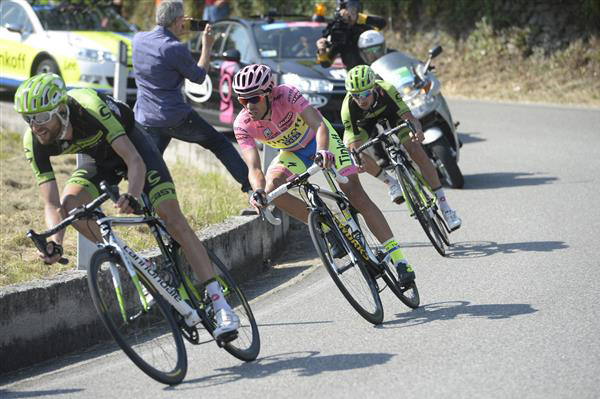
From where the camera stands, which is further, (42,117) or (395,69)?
(395,69)

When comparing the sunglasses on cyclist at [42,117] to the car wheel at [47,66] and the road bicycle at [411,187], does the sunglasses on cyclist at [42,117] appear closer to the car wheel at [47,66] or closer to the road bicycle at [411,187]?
the road bicycle at [411,187]

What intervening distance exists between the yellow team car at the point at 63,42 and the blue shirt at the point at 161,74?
20.5 ft

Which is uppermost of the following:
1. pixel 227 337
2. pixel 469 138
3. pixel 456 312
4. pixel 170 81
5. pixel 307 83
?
pixel 170 81

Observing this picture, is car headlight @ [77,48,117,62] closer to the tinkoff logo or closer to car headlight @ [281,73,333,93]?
the tinkoff logo

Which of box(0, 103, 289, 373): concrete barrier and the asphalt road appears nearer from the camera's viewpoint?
the asphalt road

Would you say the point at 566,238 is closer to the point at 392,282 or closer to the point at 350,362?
the point at 392,282

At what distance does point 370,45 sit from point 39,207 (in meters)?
4.46

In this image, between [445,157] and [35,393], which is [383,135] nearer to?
[445,157]

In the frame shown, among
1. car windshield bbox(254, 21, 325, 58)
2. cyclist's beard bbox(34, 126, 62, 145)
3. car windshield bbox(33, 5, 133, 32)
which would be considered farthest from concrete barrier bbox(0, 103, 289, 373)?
car windshield bbox(33, 5, 133, 32)

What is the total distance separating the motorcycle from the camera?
1265 cm

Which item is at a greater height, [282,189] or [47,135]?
[47,135]

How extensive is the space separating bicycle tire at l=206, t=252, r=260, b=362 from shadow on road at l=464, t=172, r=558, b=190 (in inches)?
246

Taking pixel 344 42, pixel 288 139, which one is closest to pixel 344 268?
pixel 288 139

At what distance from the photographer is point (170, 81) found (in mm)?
9938
